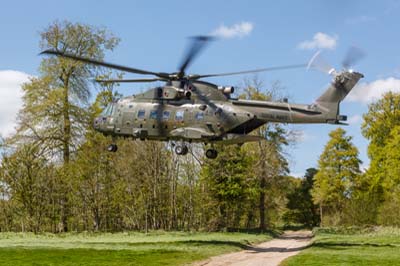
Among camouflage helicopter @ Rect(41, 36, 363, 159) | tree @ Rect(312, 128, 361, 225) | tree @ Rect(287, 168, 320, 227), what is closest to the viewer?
camouflage helicopter @ Rect(41, 36, 363, 159)

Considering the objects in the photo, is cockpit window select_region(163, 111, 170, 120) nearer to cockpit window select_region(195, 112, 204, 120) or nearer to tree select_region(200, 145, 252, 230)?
cockpit window select_region(195, 112, 204, 120)

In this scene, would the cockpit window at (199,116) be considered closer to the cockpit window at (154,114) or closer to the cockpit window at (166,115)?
the cockpit window at (166,115)

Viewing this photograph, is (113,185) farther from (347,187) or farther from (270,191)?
(347,187)

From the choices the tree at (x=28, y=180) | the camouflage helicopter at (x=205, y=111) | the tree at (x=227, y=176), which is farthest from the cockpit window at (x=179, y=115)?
the tree at (x=28, y=180)

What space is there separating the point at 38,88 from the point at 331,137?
36362 millimetres

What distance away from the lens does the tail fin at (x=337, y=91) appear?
26.2m

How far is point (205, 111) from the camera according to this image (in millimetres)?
27125

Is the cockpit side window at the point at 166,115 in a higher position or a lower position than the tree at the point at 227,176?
higher

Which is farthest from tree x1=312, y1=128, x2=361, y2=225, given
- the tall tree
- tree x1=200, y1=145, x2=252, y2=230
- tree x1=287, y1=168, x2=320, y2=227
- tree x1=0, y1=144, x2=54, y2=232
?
tree x1=0, y1=144, x2=54, y2=232

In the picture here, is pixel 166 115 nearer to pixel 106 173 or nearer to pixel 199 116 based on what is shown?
pixel 199 116

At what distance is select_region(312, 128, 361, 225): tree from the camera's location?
64.6 metres

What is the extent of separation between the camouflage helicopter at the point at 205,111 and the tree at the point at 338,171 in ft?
130

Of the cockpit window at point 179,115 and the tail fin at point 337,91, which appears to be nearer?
the tail fin at point 337,91

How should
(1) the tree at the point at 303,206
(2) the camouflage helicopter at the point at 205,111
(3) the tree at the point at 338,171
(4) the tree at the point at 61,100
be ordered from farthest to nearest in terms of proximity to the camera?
(1) the tree at the point at 303,206
(3) the tree at the point at 338,171
(4) the tree at the point at 61,100
(2) the camouflage helicopter at the point at 205,111
